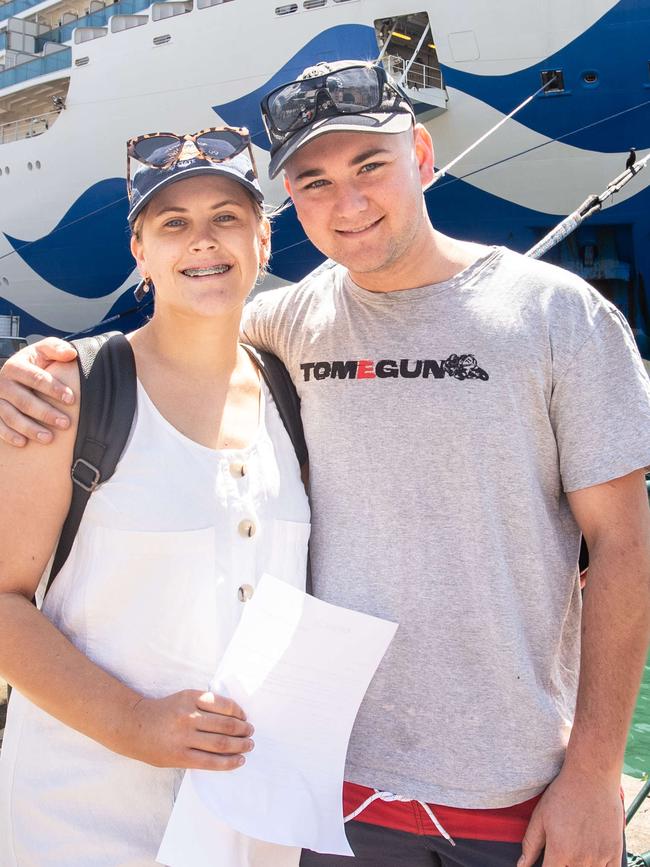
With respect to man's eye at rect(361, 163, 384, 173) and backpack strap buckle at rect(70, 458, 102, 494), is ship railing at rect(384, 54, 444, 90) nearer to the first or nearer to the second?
man's eye at rect(361, 163, 384, 173)

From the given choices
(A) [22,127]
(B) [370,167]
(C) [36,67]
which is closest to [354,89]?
(B) [370,167]

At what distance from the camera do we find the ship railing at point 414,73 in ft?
32.8

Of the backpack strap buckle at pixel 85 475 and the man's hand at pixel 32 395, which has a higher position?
the man's hand at pixel 32 395

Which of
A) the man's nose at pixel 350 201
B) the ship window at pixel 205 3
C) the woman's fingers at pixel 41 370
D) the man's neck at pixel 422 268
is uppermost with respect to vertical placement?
the ship window at pixel 205 3

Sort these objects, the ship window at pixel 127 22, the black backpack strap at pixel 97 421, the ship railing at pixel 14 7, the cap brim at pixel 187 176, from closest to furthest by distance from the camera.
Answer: the black backpack strap at pixel 97 421 → the cap brim at pixel 187 176 → the ship window at pixel 127 22 → the ship railing at pixel 14 7

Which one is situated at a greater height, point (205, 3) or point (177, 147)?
point (205, 3)

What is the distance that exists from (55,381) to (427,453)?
660 mm

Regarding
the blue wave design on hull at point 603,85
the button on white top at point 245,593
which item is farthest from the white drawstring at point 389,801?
the blue wave design on hull at point 603,85

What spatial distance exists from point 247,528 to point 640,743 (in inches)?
140

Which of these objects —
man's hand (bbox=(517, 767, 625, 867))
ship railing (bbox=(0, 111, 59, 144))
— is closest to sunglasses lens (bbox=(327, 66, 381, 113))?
man's hand (bbox=(517, 767, 625, 867))

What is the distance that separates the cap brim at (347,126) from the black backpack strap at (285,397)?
1.26 ft

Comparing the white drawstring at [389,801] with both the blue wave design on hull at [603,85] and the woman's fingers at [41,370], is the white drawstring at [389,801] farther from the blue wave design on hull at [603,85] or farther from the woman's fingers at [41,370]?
the blue wave design on hull at [603,85]

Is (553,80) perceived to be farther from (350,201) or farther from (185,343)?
(185,343)

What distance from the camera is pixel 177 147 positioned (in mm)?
1654
